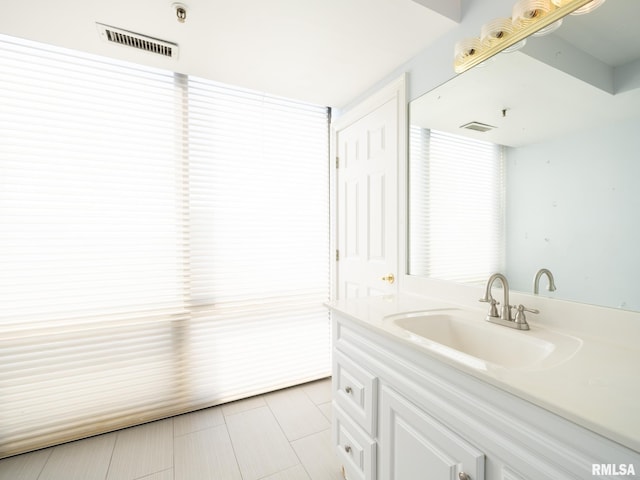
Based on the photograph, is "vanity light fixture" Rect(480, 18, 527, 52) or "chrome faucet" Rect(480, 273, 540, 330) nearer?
"chrome faucet" Rect(480, 273, 540, 330)

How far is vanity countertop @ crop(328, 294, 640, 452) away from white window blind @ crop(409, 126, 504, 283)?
1.47 ft

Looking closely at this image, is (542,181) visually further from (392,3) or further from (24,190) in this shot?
(24,190)

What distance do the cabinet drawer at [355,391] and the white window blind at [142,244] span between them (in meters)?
1.01

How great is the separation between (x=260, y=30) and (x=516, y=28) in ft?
3.78

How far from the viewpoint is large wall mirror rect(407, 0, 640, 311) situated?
92 centimetres

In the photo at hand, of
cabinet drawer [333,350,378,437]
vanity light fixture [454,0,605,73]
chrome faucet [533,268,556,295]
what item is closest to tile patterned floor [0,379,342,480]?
cabinet drawer [333,350,378,437]

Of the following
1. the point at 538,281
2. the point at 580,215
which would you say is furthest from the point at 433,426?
the point at 580,215

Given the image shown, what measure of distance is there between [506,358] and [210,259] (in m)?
1.83

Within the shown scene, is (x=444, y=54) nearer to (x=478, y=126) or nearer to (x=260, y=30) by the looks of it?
→ (x=478, y=126)

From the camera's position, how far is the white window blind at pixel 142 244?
1683 mm

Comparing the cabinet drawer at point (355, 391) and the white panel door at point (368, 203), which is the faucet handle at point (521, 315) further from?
the white panel door at point (368, 203)

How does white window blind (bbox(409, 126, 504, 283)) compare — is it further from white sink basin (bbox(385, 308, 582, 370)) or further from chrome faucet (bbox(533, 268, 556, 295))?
white sink basin (bbox(385, 308, 582, 370))

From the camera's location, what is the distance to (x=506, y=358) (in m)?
1.06

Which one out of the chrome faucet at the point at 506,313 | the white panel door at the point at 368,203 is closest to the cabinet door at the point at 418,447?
the chrome faucet at the point at 506,313
